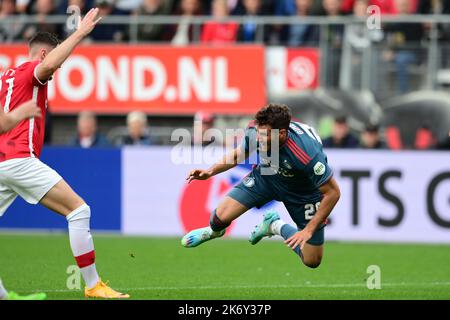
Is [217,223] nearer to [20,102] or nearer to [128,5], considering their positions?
[20,102]

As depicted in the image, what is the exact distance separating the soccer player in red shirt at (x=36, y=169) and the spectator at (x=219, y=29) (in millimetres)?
10203

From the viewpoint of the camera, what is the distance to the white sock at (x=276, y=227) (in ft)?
37.3

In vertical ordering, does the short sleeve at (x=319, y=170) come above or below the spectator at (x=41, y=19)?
below

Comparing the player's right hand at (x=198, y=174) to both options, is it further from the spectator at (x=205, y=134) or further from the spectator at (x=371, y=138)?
the spectator at (x=371, y=138)

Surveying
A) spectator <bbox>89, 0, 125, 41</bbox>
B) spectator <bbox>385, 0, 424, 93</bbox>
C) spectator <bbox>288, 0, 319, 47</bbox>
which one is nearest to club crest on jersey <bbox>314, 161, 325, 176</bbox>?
spectator <bbox>385, 0, 424, 93</bbox>

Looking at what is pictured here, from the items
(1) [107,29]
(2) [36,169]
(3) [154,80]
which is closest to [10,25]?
(1) [107,29]

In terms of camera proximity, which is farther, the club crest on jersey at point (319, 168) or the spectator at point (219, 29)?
the spectator at point (219, 29)

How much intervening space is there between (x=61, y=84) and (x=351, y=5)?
18.9 ft

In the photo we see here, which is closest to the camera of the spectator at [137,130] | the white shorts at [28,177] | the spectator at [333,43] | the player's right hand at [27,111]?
the player's right hand at [27,111]

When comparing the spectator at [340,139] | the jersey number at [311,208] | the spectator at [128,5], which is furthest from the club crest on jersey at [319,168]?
the spectator at [128,5]

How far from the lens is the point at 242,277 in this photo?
12414 mm

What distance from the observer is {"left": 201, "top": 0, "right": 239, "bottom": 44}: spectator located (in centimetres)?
2002

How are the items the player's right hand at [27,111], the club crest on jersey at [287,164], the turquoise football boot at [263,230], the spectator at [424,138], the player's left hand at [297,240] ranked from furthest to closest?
the spectator at [424,138]
the turquoise football boot at [263,230]
the club crest on jersey at [287,164]
the player's left hand at [297,240]
the player's right hand at [27,111]

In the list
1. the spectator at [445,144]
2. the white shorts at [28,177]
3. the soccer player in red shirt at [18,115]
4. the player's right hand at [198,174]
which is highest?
the soccer player in red shirt at [18,115]
